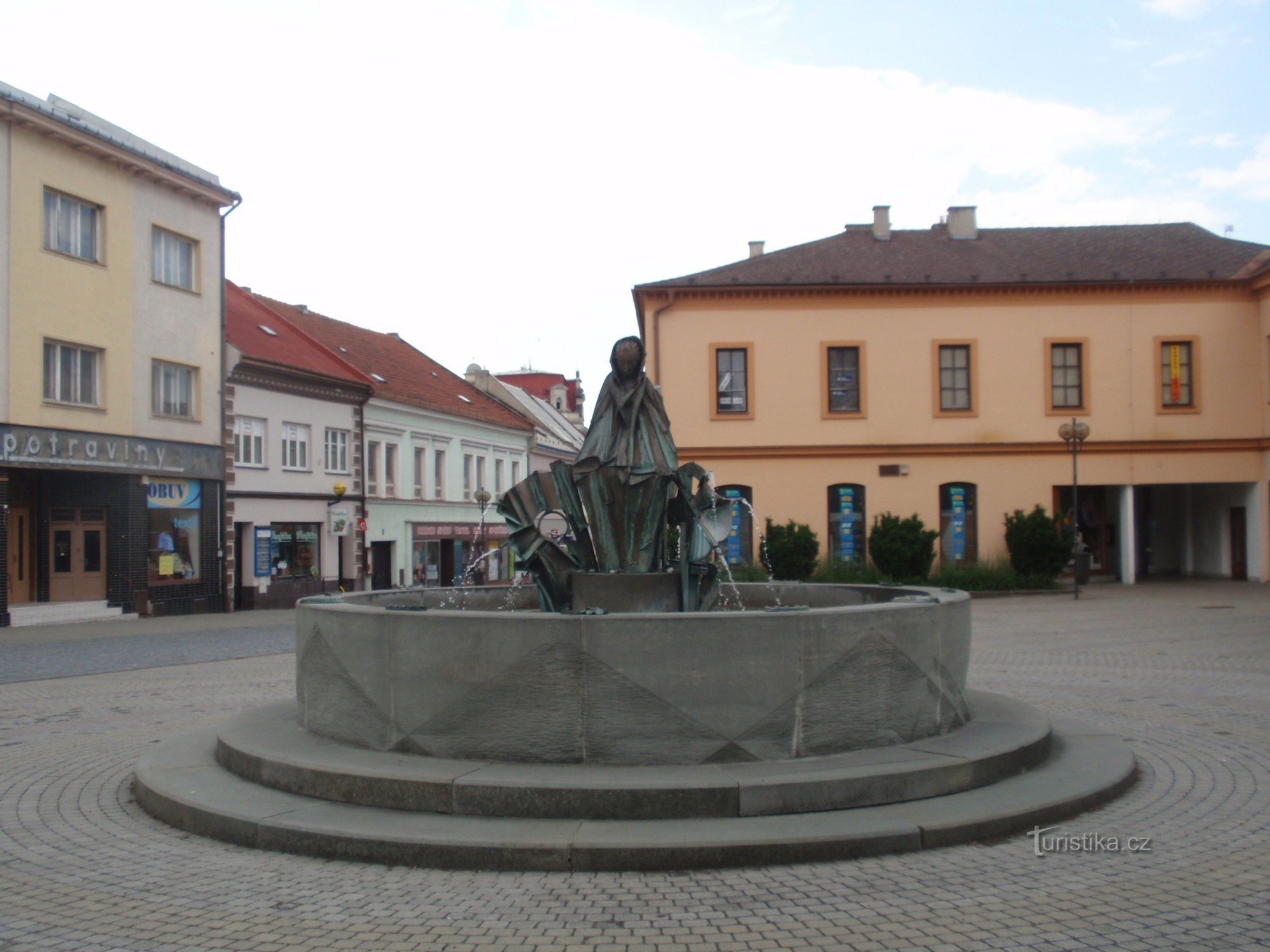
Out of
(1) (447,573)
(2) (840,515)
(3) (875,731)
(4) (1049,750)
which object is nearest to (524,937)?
(3) (875,731)

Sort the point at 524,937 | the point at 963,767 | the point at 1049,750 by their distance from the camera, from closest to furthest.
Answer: the point at 524,937 → the point at 963,767 → the point at 1049,750

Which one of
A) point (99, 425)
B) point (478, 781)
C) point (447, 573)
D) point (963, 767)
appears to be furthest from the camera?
point (447, 573)

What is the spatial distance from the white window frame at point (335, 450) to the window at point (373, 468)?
167cm

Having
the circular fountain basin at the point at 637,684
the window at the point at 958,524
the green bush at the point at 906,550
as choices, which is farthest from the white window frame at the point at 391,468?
the circular fountain basin at the point at 637,684

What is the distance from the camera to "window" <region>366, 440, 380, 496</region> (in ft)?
131

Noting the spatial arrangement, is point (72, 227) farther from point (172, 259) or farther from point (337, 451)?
point (337, 451)

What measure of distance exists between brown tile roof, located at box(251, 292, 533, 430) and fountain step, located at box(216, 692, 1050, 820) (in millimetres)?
33620

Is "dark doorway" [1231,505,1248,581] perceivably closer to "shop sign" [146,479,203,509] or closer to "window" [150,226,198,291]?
"shop sign" [146,479,203,509]

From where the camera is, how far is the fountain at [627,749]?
6.04 m

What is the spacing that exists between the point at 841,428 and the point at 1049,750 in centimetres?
2579

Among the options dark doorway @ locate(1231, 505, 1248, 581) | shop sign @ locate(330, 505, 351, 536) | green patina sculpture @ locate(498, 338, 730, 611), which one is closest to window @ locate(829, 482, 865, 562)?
dark doorway @ locate(1231, 505, 1248, 581)

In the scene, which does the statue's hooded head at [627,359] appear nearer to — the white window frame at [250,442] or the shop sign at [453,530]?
the white window frame at [250,442]

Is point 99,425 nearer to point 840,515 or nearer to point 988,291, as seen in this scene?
point 840,515

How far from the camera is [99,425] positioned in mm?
27172
